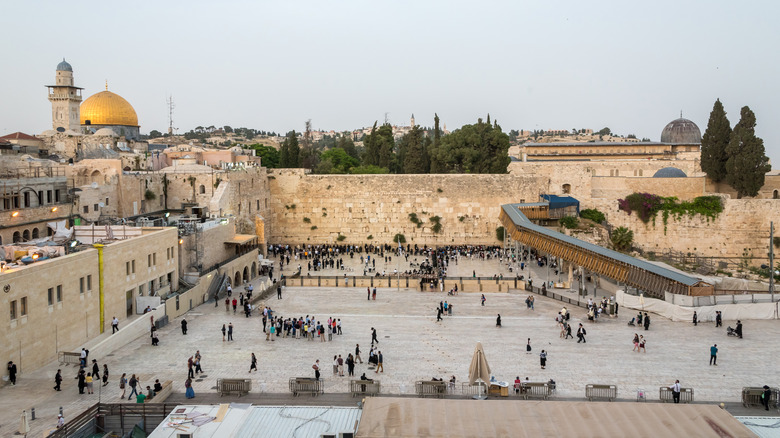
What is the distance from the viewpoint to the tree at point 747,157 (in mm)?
35750

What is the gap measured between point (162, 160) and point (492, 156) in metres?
21.8

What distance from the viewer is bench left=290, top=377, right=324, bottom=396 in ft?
45.3

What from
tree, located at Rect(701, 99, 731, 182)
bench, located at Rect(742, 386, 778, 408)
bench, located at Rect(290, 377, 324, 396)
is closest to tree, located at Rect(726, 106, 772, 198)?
tree, located at Rect(701, 99, 731, 182)

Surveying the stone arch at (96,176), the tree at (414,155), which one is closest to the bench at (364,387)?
the stone arch at (96,176)

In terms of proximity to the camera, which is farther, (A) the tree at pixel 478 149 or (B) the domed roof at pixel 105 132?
(A) the tree at pixel 478 149

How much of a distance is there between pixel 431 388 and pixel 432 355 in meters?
3.17

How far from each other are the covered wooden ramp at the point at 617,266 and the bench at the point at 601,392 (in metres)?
8.22

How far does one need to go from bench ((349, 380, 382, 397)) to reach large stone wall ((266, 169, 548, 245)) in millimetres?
24977

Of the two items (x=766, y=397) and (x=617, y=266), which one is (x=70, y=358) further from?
(x=617, y=266)

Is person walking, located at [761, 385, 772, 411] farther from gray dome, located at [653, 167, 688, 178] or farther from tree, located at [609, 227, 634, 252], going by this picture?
gray dome, located at [653, 167, 688, 178]

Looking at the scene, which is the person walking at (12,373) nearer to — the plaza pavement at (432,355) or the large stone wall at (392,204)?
the plaza pavement at (432,355)

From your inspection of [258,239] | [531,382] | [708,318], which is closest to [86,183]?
[258,239]

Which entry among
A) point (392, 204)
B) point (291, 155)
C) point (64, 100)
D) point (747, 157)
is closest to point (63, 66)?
point (64, 100)

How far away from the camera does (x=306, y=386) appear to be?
13.9 m
